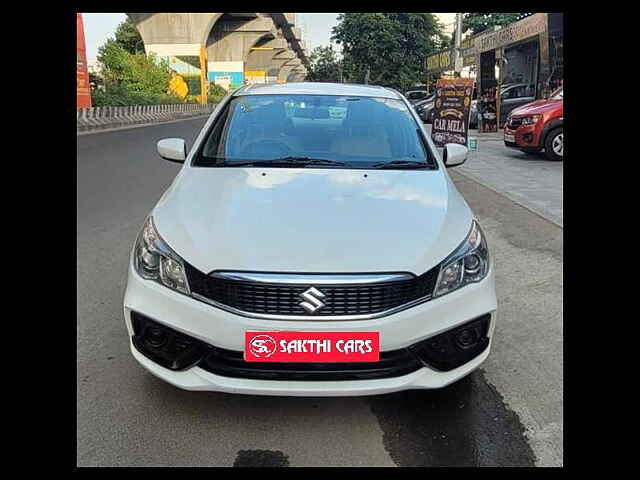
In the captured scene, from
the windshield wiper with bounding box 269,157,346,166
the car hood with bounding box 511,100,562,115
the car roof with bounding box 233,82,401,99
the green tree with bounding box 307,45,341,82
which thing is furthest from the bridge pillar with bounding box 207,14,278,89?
the windshield wiper with bounding box 269,157,346,166

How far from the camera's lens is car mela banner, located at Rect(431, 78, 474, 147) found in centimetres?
1268

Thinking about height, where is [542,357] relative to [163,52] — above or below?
below

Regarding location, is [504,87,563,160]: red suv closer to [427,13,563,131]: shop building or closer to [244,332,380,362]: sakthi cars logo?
[427,13,563,131]: shop building

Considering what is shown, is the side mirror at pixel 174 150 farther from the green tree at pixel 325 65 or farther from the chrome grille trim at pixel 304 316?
the green tree at pixel 325 65

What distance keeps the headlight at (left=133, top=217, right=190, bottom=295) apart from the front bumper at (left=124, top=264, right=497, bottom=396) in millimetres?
39

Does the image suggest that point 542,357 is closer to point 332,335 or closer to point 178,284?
point 332,335

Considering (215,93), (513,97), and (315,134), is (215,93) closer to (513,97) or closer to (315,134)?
(513,97)

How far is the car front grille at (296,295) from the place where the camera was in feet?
7.82

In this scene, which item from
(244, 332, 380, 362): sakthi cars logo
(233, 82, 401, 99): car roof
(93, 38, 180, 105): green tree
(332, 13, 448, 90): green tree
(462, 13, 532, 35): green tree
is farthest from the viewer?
(462, 13, 532, 35): green tree

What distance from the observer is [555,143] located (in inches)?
467

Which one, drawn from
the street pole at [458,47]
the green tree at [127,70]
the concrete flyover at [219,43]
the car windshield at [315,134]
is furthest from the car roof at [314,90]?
the green tree at [127,70]

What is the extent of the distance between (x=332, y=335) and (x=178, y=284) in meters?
0.69

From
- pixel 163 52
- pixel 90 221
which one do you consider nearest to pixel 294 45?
pixel 163 52
